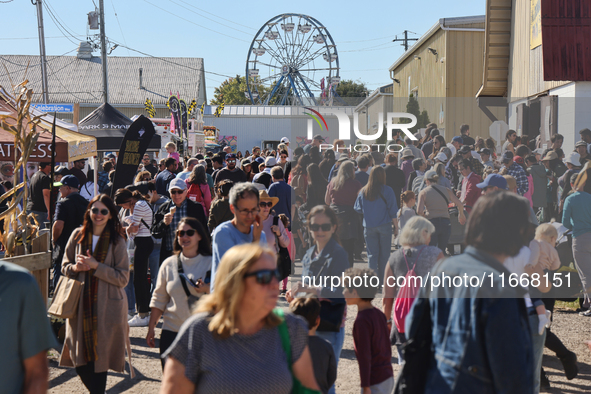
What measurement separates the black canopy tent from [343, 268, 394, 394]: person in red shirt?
1127cm

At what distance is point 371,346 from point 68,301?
2132 millimetres

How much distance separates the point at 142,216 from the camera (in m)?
6.77

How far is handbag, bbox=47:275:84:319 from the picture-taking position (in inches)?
170

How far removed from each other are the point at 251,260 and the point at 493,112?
1486cm

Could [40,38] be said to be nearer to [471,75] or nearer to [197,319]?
[471,75]

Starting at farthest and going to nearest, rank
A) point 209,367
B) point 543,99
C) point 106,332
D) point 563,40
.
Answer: point 543,99
point 563,40
point 106,332
point 209,367

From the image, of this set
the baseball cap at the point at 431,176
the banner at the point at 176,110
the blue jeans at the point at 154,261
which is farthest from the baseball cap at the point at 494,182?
the banner at the point at 176,110

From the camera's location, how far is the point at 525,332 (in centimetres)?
232

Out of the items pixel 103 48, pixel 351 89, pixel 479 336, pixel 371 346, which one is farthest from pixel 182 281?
pixel 351 89

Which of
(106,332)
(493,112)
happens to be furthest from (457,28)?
(106,332)

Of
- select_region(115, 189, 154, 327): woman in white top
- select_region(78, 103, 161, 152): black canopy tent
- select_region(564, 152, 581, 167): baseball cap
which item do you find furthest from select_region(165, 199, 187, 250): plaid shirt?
select_region(78, 103, 161, 152): black canopy tent

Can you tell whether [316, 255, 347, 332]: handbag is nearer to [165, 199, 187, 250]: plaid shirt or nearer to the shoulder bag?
the shoulder bag

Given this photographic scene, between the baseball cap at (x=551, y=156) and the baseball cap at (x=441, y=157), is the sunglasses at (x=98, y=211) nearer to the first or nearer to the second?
the baseball cap at (x=441, y=157)

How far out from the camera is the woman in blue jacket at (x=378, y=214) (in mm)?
6844
